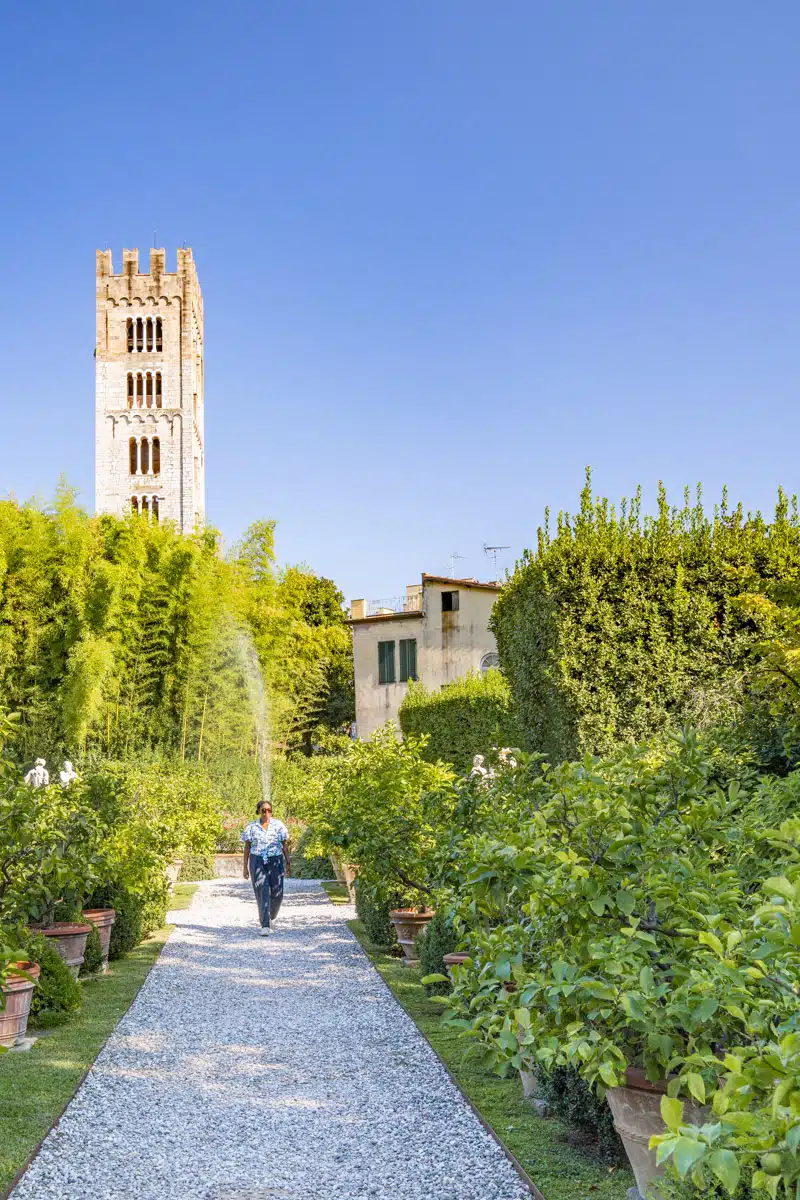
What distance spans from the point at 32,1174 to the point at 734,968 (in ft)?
9.99

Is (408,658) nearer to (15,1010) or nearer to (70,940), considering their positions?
(70,940)

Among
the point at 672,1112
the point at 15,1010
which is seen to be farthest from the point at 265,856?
the point at 672,1112

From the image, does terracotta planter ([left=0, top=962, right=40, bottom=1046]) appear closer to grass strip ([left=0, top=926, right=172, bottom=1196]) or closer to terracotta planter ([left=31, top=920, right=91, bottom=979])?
grass strip ([left=0, top=926, right=172, bottom=1196])

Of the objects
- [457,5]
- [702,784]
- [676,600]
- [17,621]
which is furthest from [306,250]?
[702,784]

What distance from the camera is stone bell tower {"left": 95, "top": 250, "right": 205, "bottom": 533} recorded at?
1757 inches

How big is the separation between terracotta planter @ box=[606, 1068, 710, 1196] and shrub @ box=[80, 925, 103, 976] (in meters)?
6.13

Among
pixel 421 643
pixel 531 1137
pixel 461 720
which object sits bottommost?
pixel 531 1137

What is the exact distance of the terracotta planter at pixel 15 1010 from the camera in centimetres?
572

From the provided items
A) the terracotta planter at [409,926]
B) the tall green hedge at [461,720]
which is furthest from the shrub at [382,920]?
the tall green hedge at [461,720]

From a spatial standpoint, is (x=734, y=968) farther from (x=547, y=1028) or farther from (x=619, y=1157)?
(x=619, y=1157)

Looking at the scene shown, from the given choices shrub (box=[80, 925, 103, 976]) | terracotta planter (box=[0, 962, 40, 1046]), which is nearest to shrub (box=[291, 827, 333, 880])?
shrub (box=[80, 925, 103, 976])

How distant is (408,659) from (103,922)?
19581 mm

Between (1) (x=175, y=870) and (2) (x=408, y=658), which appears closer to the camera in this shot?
(1) (x=175, y=870)

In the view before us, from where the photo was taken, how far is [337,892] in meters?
16.1
